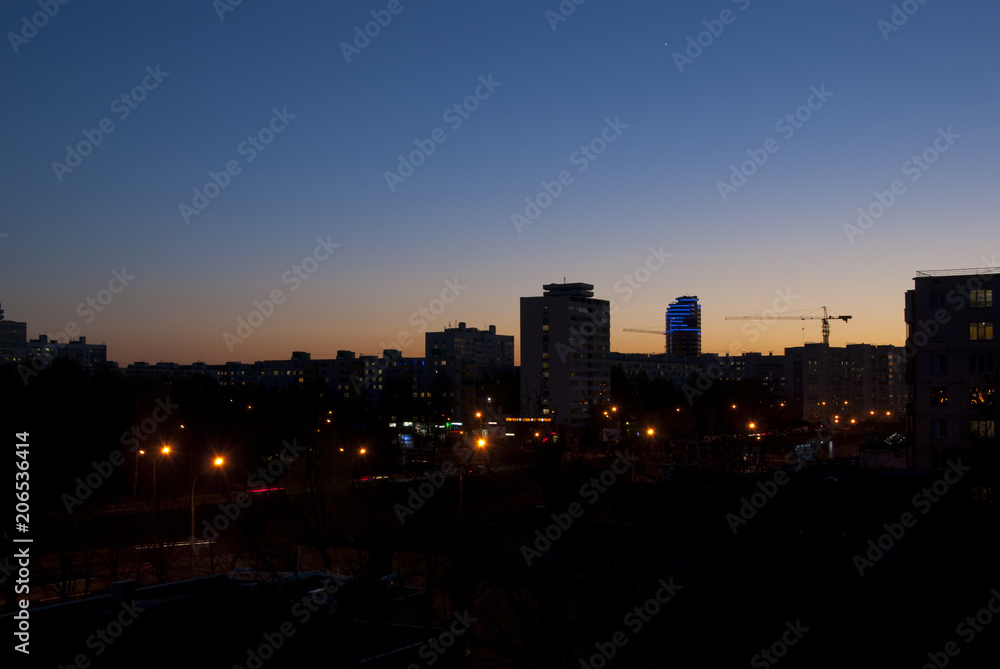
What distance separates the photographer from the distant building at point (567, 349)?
82.4 m

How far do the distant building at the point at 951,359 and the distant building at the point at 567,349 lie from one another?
56.5 m

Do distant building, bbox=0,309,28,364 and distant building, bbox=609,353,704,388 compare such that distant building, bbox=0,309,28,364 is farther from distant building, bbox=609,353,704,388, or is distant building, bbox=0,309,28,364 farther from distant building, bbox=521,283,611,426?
distant building, bbox=609,353,704,388

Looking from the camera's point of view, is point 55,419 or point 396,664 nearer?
point 396,664

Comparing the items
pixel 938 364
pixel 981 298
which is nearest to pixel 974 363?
pixel 938 364

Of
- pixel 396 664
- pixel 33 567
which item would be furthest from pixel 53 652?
pixel 33 567

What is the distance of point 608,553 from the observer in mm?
7496

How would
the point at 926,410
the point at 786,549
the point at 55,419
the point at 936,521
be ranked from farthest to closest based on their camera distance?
the point at 55,419
the point at 926,410
the point at 936,521
the point at 786,549

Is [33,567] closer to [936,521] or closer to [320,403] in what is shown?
[936,521]

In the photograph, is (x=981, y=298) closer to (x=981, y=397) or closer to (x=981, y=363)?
(x=981, y=363)

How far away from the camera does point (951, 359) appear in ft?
79.2

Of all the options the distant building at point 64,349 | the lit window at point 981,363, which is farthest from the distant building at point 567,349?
the distant building at point 64,349

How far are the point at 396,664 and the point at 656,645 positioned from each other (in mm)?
2197

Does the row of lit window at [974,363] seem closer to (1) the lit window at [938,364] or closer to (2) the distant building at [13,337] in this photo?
(1) the lit window at [938,364]

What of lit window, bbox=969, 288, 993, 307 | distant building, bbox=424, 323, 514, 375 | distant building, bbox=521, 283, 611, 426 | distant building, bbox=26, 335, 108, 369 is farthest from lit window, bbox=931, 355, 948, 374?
distant building, bbox=26, 335, 108, 369
